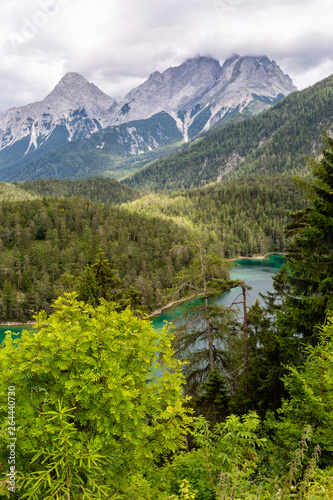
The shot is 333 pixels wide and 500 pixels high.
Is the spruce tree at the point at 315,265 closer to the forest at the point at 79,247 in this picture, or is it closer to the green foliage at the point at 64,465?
the green foliage at the point at 64,465

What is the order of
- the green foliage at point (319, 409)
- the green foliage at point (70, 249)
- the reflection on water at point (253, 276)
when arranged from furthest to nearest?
the green foliage at point (70, 249) < the reflection on water at point (253, 276) < the green foliage at point (319, 409)

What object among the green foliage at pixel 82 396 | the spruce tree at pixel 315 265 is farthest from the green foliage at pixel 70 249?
the green foliage at pixel 82 396

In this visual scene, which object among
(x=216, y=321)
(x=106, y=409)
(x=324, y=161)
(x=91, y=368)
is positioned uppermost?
(x=324, y=161)

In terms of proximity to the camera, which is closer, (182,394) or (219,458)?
(219,458)

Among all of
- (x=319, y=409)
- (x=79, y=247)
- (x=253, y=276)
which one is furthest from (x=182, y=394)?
(x=79, y=247)

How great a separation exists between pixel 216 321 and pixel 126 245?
12502 centimetres

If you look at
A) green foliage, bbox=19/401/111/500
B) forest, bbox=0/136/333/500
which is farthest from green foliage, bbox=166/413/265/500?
green foliage, bbox=19/401/111/500

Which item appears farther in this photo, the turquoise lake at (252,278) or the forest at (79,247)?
the forest at (79,247)

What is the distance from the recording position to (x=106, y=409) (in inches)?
242

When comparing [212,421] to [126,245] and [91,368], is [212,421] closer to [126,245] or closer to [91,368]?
[91,368]

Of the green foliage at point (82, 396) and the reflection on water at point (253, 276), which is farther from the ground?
the green foliage at point (82, 396)

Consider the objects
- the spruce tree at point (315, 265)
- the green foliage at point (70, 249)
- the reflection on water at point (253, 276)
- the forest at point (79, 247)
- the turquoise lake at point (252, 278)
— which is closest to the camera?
the spruce tree at point (315, 265)

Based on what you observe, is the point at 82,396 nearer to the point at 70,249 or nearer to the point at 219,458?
the point at 219,458

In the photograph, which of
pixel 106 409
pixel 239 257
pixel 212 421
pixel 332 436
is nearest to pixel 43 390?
pixel 106 409
